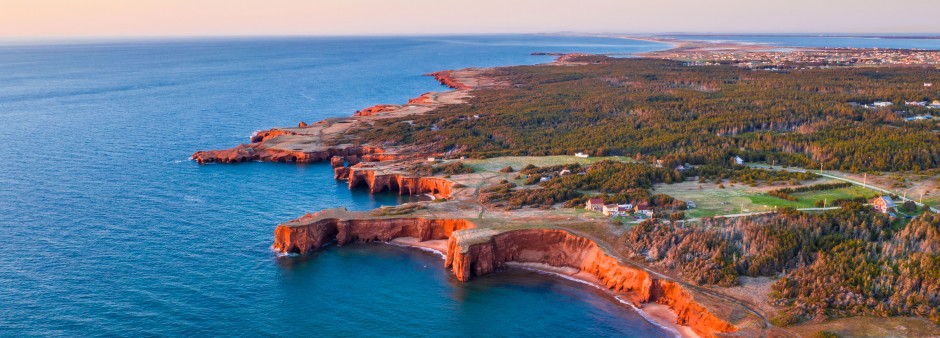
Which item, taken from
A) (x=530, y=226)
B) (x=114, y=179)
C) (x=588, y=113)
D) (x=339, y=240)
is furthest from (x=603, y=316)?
(x=588, y=113)

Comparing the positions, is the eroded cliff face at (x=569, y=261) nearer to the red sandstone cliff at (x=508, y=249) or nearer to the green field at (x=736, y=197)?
the red sandstone cliff at (x=508, y=249)

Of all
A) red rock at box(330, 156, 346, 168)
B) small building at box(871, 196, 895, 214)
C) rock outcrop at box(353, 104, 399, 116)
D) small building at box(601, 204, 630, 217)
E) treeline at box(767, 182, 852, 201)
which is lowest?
red rock at box(330, 156, 346, 168)

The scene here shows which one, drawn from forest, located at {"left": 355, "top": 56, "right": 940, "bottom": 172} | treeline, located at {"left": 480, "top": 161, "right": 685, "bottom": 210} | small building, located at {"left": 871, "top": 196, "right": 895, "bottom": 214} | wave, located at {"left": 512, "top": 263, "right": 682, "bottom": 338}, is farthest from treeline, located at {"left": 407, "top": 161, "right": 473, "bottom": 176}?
small building, located at {"left": 871, "top": 196, "right": 895, "bottom": 214}

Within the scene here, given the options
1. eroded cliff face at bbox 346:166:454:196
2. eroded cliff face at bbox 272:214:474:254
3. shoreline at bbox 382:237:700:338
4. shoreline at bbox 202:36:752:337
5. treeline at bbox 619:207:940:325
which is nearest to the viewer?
treeline at bbox 619:207:940:325

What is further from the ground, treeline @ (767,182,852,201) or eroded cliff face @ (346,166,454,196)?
treeline @ (767,182,852,201)

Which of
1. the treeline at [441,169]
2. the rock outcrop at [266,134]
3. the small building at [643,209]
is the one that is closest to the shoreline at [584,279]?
the small building at [643,209]

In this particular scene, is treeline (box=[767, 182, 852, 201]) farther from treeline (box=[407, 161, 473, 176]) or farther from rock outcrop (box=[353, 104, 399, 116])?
rock outcrop (box=[353, 104, 399, 116])
